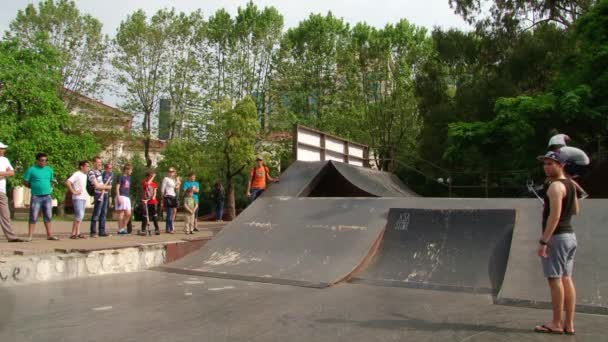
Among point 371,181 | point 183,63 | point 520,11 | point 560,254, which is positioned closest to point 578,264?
point 560,254

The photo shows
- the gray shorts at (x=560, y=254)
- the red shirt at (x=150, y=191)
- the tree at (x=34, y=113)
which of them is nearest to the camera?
the gray shorts at (x=560, y=254)

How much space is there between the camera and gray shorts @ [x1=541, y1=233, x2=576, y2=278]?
4.30 m

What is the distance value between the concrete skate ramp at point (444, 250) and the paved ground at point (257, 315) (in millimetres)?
378

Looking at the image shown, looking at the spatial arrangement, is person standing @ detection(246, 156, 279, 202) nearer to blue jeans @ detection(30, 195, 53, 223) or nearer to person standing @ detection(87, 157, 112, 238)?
person standing @ detection(87, 157, 112, 238)

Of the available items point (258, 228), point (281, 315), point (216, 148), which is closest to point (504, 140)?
point (258, 228)

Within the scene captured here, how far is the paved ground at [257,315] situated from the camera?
164 inches

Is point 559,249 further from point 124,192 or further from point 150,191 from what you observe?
point 150,191

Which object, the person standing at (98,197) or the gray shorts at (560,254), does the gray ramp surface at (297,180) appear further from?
the gray shorts at (560,254)

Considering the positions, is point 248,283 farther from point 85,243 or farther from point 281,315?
point 85,243

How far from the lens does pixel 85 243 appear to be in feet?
27.7

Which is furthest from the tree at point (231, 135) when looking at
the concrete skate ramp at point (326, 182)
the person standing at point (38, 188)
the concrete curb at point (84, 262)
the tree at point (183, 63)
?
the concrete curb at point (84, 262)

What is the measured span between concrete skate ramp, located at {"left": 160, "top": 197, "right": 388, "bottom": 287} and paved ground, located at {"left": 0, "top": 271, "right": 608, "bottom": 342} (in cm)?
58

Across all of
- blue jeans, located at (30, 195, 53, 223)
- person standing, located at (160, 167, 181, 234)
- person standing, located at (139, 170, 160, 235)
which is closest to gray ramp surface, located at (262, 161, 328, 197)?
person standing, located at (160, 167, 181, 234)

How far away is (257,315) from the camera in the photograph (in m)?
4.91
